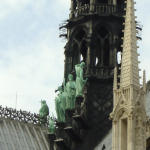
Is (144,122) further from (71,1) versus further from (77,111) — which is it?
(71,1)

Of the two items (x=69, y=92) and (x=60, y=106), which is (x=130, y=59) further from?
(x=60, y=106)

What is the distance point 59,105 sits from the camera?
184 ft

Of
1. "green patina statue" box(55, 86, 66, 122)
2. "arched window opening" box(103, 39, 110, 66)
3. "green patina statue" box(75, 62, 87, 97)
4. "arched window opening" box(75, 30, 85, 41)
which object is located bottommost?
"green patina statue" box(55, 86, 66, 122)

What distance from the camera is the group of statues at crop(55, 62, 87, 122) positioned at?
54312 millimetres

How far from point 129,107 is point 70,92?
25.0m

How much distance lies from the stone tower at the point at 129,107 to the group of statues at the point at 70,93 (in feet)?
74.3

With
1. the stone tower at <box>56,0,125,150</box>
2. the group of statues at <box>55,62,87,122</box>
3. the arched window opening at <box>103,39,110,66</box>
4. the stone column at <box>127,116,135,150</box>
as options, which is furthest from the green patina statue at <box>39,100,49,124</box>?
the stone column at <box>127,116,135,150</box>

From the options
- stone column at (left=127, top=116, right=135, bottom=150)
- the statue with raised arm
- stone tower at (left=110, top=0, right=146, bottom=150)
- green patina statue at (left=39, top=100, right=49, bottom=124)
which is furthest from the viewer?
green patina statue at (left=39, top=100, right=49, bottom=124)

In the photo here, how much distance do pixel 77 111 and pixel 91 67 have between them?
3476 millimetres

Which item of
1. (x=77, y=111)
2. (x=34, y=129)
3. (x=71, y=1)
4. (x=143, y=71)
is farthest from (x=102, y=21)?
(x=143, y=71)

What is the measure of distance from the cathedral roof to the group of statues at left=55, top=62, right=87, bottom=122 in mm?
5911

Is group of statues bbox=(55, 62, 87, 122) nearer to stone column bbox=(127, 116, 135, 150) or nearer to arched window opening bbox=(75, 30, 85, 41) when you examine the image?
arched window opening bbox=(75, 30, 85, 41)

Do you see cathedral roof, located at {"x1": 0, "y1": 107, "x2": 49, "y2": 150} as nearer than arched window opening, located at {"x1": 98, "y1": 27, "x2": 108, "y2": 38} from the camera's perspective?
No

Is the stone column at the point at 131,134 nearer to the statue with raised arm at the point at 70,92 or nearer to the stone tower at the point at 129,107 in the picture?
the stone tower at the point at 129,107
